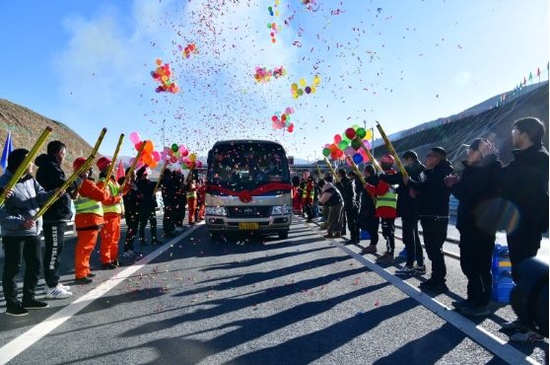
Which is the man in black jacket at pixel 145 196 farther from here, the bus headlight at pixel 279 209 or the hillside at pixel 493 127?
the hillside at pixel 493 127

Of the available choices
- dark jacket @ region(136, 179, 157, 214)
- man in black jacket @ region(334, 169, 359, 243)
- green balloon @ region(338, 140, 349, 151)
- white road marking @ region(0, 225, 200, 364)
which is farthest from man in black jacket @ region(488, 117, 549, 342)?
green balloon @ region(338, 140, 349, 151)

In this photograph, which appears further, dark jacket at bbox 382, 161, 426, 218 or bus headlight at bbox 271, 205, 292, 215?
bus headlight at bbox 271, 205, 292, 215

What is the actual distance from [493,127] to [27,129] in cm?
5087

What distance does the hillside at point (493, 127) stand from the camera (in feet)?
131

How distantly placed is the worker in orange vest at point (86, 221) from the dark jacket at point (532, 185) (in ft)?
17.9

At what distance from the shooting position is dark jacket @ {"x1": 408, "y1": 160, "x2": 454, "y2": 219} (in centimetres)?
577

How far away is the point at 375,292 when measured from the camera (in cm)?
570

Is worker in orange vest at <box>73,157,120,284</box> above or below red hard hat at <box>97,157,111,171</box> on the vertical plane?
below

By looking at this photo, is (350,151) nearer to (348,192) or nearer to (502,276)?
(348,192)

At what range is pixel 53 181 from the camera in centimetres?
561

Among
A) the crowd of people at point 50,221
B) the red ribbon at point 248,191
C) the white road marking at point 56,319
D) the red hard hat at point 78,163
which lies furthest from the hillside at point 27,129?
the white road marking at point 56,319

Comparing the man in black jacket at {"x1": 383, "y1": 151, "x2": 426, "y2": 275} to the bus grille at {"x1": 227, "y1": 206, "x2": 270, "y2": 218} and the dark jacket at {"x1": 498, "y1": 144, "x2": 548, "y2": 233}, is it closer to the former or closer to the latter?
the dark jacket at {"x1": 498, "y1": 144, "x2": 548, "y2": 233}

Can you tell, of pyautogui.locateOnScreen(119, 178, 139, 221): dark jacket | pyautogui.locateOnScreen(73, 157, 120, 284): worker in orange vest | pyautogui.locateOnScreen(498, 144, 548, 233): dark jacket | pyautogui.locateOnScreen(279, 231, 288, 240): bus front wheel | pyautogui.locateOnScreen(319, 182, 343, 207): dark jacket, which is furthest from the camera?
pyautogui.locateOnScreen(319, 182, 343, 207): dark jacket

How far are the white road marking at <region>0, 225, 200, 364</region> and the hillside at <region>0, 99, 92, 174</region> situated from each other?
117 ft
